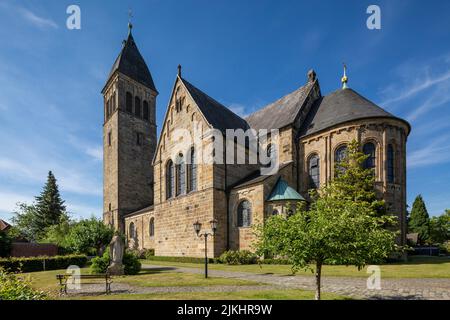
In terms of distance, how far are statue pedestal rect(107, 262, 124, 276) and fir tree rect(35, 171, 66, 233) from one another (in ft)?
133

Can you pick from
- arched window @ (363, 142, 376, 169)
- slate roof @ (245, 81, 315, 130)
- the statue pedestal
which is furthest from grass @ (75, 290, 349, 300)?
slate roof @ (245, 81, 315, 130)

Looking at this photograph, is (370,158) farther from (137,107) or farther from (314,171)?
(137,107)

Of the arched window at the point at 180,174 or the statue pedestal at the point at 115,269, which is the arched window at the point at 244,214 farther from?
the statue pedestal at the point at 115,269

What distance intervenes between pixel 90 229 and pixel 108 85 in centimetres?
3019

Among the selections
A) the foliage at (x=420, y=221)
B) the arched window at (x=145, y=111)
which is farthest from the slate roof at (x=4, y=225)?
the foliage at (x=420, y=221)

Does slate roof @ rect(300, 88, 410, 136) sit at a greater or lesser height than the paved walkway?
greater

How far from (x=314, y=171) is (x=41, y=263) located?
24751 millimetres

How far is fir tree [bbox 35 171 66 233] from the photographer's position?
167 feet

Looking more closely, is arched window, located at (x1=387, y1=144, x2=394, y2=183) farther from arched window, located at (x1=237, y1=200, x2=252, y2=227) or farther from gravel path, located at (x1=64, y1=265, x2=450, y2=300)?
gravel path, located at (x1=64, y1=265, x2=450, y2=300)

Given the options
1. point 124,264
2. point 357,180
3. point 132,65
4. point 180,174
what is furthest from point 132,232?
point 357,180

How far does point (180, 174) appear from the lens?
31375mm

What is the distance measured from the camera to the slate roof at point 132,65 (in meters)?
45.5

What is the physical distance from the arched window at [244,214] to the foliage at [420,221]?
1725 inches

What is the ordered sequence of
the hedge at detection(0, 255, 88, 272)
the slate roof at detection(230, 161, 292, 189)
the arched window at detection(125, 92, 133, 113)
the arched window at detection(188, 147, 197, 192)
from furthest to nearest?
1. the arched window at detection(125, 92, 133, 113)
2. the arched window at detection(188, 147, 197, 192)
3. the slate roof at detection(230, 161, 292, 189)
4. the hedge at detection(0, 255, 88, 272)
